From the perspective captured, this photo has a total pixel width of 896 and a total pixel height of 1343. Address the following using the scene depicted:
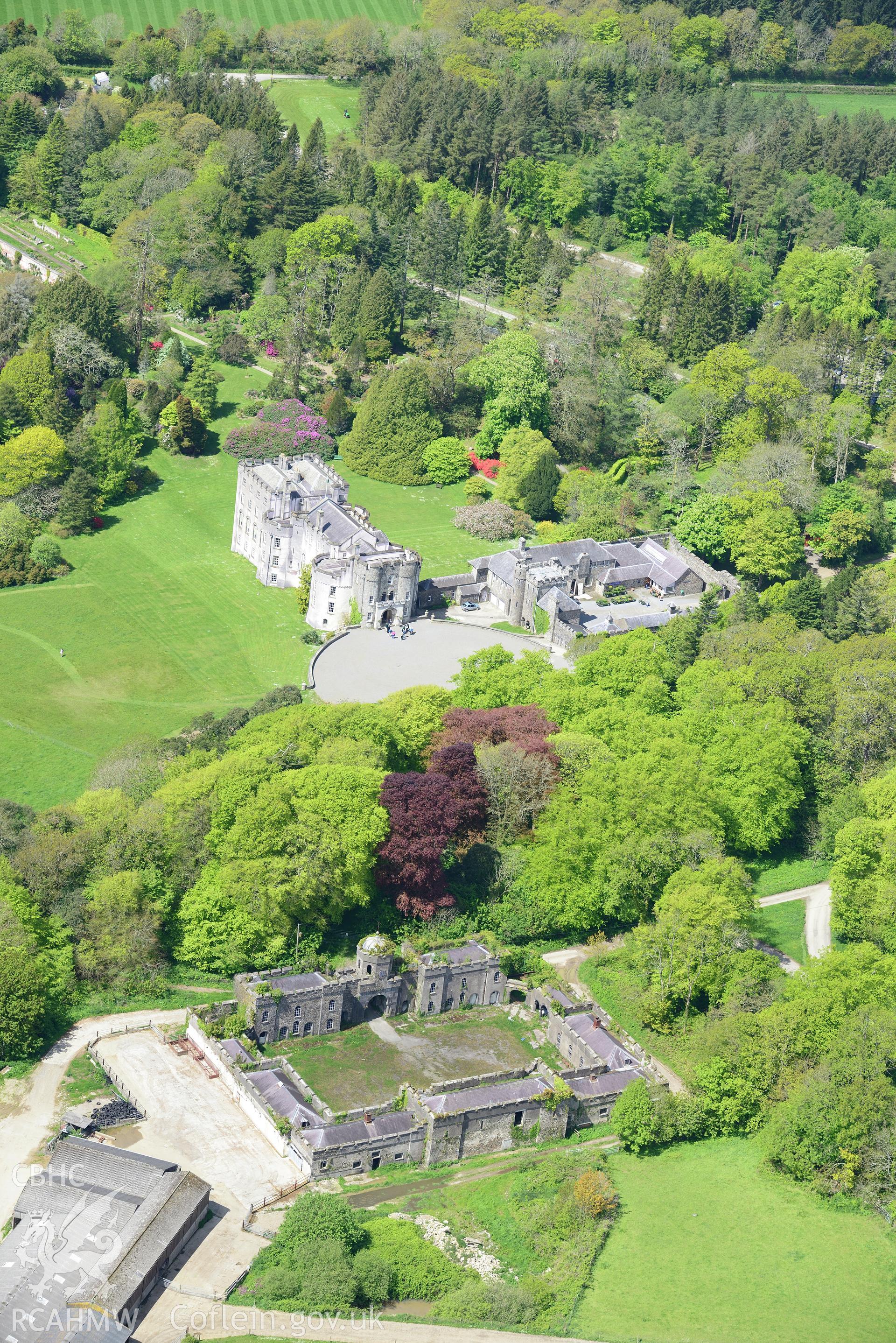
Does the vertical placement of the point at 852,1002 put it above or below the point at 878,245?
below

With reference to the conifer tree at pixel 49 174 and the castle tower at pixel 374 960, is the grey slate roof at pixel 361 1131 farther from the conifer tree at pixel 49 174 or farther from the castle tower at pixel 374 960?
the conifer tree at pixel 49 174

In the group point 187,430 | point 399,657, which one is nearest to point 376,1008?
point 399,657

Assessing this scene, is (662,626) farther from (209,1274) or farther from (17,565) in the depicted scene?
(209,1274)

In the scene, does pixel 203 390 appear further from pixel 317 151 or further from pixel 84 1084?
pixel 84 1084

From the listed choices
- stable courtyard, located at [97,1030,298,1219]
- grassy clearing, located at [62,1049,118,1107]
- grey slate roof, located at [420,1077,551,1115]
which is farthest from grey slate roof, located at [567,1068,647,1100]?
grassy clearing, located at [62,1049,118,1107]

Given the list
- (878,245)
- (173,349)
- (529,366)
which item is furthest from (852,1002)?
(878,245)
